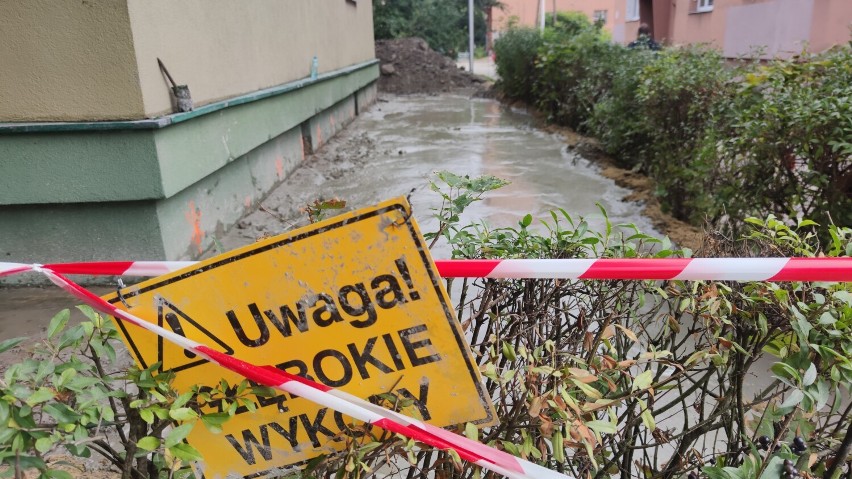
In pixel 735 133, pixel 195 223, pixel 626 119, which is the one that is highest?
pixel 735 133

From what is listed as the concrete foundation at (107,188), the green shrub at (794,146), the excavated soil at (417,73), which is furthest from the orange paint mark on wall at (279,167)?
the excavated soil at (417,73)

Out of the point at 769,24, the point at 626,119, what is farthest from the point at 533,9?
the point at 626,119

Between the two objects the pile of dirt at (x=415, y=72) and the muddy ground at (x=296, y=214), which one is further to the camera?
the pile of dirt at (x=415, y=72)

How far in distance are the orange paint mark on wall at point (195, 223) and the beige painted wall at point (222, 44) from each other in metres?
0.78

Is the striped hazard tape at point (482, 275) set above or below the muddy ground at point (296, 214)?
above

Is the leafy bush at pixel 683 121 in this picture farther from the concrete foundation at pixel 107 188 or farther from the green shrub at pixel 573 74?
the concrete foundation at pixel 107 188

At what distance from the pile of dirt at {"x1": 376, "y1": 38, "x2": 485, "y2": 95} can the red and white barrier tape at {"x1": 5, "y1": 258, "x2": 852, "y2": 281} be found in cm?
1979

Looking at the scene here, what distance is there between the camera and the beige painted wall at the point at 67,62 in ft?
11.4

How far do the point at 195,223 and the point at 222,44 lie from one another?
60.8 inches

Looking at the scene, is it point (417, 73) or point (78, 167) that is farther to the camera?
point (417, 73)

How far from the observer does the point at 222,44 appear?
194 inches

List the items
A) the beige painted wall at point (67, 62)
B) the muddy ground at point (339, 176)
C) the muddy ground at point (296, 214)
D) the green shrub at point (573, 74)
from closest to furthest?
the muddy ground at point (296, 214), the beige painted wall at point (67, 62), the muddy ground at point (339, 176), the green shrub at point (573, 74)

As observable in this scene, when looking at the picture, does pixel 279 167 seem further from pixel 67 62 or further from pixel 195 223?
pixel 67 62

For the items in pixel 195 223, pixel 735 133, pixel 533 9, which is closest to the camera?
pixel 195 223
